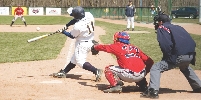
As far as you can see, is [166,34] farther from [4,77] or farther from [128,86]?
[4,77]

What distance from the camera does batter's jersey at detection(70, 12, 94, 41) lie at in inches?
314

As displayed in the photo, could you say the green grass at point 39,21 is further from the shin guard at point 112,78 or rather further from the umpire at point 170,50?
the umpire at point 170,50

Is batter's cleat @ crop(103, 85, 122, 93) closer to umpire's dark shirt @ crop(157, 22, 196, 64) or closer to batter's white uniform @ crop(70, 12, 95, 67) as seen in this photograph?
umpire's dark shirt @ crop(157, 22, 196, 64)

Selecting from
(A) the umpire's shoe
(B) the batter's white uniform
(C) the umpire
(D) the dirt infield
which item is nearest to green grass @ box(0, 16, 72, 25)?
(D) the dirt infield

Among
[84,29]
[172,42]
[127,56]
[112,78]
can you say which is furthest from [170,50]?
[84,29]

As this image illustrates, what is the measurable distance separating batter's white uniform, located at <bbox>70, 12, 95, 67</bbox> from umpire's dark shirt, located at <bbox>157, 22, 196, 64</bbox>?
195 centimetres

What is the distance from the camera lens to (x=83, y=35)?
26.5ft

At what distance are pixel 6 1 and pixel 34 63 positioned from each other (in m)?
62.9

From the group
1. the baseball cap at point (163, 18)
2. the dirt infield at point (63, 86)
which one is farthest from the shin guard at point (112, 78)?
the baseball cap at point (163, 18)

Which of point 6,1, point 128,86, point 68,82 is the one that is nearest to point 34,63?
point 68,82

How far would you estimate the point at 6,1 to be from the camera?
71062 millimetres

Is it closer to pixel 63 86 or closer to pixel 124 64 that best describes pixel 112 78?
pixel 124 64

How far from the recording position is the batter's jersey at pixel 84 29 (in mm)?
7965

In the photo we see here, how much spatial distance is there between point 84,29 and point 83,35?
15 centimetres
